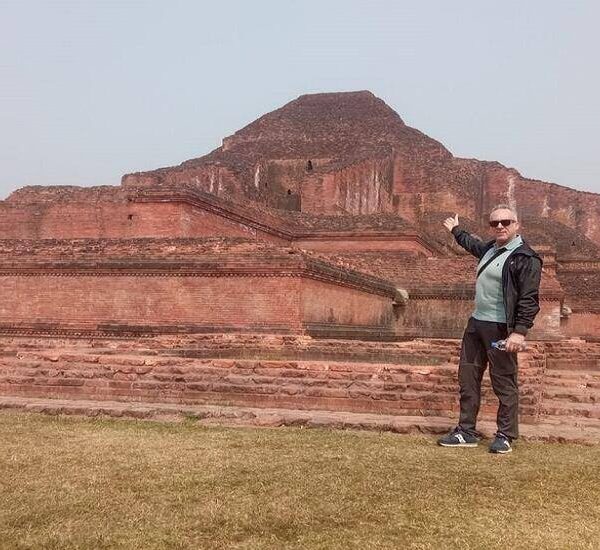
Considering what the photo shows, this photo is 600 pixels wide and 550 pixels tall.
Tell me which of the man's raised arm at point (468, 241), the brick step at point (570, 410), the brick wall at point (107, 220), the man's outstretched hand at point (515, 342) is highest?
the brick wall at point (107, 220)

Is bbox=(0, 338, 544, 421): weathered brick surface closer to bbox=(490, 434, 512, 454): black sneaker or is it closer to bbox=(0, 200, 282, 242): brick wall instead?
bbox=(490, 434, 512, 454): black sneaker

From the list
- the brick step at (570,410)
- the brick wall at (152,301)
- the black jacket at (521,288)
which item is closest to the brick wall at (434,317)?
the brick wall at (152,301)

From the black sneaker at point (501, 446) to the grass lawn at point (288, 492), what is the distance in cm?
7

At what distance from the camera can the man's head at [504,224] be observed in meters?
4.77

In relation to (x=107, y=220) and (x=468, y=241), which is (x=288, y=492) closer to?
(x=468, y=241)

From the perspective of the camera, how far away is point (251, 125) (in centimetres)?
4553

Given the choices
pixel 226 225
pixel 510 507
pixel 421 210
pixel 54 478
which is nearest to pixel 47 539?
pixel 54 478

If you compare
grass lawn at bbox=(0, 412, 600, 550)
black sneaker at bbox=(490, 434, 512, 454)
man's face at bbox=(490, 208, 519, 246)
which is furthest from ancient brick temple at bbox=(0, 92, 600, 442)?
man's face at bbox=(490, 208, 519, 246)

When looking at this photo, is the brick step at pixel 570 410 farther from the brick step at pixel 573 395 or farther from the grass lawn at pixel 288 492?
the grass lawn at pixel 288 492

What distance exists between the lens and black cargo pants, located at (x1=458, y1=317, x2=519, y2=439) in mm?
4613

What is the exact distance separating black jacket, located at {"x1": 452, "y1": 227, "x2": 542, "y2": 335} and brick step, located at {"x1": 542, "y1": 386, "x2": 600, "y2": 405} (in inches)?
116

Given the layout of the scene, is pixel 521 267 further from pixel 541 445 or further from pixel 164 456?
pixel 164 456

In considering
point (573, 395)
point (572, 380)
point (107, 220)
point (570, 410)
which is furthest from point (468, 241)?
point (107, 220)

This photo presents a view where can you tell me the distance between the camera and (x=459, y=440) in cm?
463
